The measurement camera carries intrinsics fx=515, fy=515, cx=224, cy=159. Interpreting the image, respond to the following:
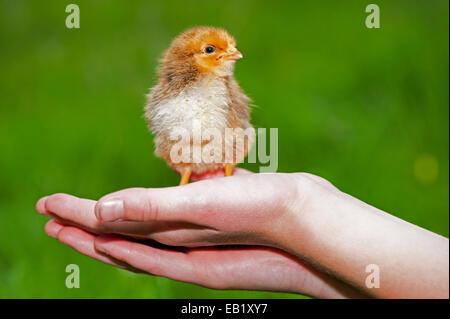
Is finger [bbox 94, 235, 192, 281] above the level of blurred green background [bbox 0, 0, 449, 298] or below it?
below

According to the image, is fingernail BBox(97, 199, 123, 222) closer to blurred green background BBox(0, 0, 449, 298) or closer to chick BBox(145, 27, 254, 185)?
chick BBox(145, 27, 254, 185)

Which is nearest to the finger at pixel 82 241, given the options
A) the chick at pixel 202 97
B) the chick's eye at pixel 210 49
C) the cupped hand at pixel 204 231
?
the cupped hand at pixel 204 231

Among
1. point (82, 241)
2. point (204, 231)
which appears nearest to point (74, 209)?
point (82, 241)

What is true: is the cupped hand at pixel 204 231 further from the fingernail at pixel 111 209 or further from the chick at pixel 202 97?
the chick at pixel 202 97

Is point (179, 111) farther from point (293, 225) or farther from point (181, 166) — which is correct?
point (293, 225)

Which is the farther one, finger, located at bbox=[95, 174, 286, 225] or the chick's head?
the chick's head

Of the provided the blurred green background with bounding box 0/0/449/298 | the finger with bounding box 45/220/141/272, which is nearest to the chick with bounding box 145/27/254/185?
the finger with bounding box 45/220/141/272

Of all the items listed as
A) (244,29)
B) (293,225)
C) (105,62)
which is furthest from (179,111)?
(105,62)
